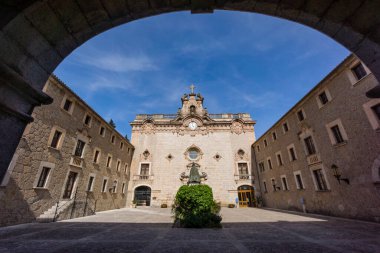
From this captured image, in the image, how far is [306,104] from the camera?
44.9 ft

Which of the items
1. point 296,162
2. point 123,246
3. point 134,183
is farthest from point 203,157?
point 123,246

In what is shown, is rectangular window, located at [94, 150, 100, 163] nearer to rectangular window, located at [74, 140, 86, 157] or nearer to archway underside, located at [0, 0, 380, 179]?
rectangular window, located at [74, 140, 86, 157]

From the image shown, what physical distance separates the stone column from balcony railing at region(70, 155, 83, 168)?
1256cm

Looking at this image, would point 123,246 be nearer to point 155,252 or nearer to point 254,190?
point 155,252

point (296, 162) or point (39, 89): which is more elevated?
point (296, 162)

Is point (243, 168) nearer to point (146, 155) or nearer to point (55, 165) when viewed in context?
point (146, 155)

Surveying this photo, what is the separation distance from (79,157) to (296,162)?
59.3 ft

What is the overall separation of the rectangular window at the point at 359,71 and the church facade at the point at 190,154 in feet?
50.3

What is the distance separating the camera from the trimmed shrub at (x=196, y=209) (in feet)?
27.5

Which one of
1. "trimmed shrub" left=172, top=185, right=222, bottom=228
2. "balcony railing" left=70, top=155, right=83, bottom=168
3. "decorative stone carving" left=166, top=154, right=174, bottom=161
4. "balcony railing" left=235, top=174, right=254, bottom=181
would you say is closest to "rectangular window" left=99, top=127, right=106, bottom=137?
"balcony railing" left=70, top=155, right=83, bottom=168

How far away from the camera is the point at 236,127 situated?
82.4ft

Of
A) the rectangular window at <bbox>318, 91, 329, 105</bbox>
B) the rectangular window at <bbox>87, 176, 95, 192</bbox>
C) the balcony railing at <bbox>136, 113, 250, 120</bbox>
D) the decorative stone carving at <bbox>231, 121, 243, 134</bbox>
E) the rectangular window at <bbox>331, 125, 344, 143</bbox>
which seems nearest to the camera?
the rectangular window at <bbox>331, 125, 344, 143</bbox>

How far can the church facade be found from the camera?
22109 mm

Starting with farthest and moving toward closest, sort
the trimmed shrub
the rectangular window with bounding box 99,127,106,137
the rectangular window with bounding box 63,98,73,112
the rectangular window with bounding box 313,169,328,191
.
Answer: the rectangular window with bounding box 99,127,106,137 < the rectangular window with bounding box 63,98,73,112 < the rectangular window with bounding box 313,169,328,191 < the trimmed shrub
